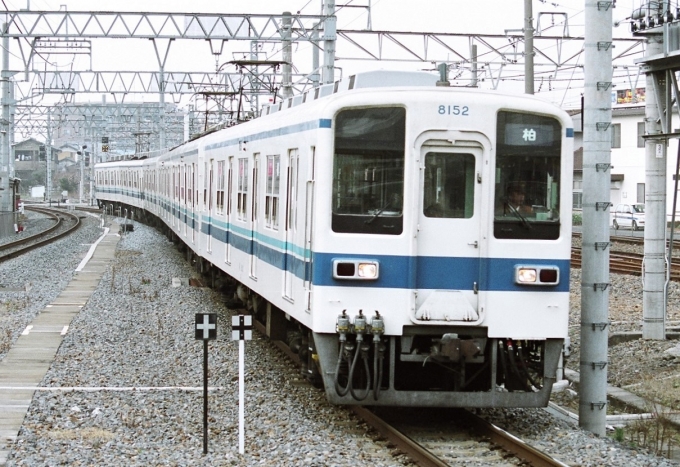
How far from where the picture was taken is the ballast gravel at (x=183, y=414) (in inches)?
302

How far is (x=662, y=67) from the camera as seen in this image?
44.6 ft

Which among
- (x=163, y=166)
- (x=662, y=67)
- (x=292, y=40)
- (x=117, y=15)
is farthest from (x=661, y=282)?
(x=163, y=166)

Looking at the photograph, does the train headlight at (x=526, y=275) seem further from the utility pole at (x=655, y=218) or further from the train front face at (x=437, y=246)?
the utility pole at (x=655, y=218)

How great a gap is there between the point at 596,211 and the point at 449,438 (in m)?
2.23

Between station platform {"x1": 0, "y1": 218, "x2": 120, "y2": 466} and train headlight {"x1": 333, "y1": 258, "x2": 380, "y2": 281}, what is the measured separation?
8.69 ft

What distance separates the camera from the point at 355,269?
8258 millimetres

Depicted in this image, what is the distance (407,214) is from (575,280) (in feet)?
44.9

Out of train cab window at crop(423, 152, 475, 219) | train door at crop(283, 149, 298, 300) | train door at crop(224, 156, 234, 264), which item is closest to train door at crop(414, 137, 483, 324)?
train cab window at crop(423, 152, 475, 219)

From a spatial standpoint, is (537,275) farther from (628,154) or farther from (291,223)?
(628,154)

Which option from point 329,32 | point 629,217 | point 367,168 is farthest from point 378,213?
point 629,217

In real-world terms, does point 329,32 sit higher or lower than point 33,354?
higher

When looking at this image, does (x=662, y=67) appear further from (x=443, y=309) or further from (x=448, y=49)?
(x=448, y=49)

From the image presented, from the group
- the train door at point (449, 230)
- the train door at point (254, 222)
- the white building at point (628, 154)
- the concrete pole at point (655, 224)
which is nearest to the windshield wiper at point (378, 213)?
the train door at point (449, 230)

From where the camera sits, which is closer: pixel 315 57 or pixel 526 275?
pixel 526 275
